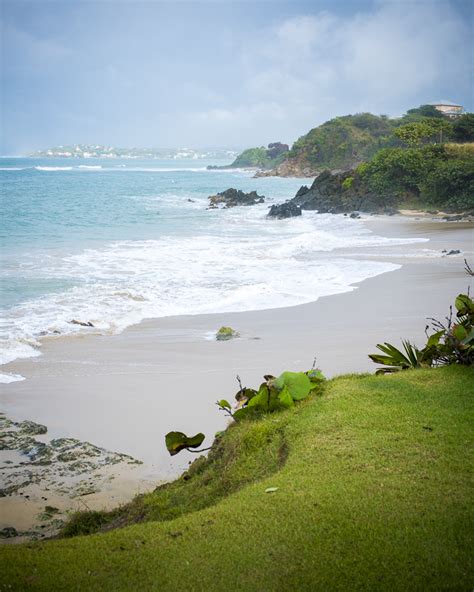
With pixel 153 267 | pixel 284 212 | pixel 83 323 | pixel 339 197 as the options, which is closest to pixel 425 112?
pixel 339 197

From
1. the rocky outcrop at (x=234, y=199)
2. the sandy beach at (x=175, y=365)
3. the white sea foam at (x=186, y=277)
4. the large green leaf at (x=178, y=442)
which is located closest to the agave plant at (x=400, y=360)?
the sandy beach at (x=175, y=365)

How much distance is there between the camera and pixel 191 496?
5227 millimetres

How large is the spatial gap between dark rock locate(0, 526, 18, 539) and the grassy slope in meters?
1.68

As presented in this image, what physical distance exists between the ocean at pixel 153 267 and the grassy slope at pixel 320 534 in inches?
269

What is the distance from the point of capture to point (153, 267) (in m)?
21.6

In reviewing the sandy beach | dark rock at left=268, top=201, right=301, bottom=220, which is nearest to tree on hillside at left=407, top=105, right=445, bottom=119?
dark rock at left=268, top=201, right=301, bottom=220

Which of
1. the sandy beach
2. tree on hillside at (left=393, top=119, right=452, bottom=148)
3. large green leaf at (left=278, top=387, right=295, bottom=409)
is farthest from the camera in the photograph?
tree on hillside at (left=393, top=119, right=452, bottom=148)

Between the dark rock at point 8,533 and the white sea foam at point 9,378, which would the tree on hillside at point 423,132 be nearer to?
the white sea foam at point 9,378

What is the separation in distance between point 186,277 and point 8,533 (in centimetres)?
1415

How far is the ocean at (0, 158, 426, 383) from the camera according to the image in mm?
14961

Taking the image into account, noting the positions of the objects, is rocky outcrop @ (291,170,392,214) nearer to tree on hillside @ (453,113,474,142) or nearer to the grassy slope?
tree on hillside @ (453,113,474,142)

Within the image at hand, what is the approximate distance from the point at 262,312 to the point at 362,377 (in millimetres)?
7330

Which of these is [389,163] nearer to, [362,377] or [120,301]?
[120,301]

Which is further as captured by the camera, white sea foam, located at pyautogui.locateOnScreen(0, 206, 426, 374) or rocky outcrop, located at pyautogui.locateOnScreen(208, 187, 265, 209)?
rocky outcrop, located at pyautogui.locateOnScreen(208, 187, 265, 209)
